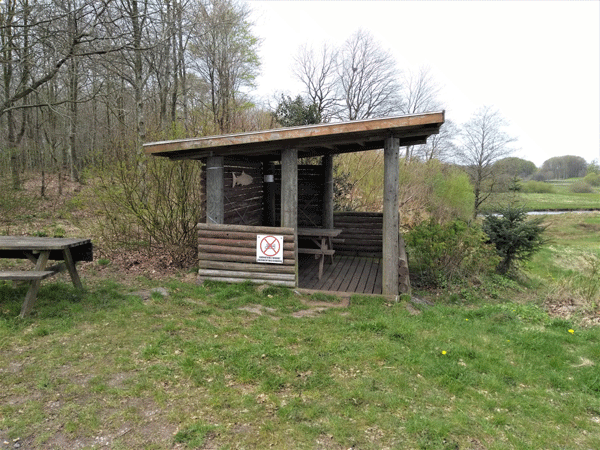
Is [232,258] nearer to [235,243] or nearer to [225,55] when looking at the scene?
[235,243]

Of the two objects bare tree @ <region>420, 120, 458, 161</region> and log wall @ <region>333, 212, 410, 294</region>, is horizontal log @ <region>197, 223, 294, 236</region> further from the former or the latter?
bare tree @ <region>420, 120, 458, 161</region>

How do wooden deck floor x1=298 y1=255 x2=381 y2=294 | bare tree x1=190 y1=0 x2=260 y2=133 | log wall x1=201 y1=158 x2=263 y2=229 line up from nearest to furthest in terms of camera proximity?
wooden deck floor x1=298 y1=255 x2=381 y2=294, log wall x1=201 y1=158 x2=263 y2=229, bare tree x1=190 y1=0 x2=260 y2=133

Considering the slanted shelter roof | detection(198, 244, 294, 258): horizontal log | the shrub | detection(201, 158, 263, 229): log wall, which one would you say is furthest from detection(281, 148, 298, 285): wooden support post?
the shrub

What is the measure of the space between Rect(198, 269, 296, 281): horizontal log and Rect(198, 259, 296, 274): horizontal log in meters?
0.05

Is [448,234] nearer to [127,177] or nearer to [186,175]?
[186,175]

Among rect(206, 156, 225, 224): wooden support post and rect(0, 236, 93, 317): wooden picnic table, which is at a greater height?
rect(206, 156, 225, 224): wooden support post

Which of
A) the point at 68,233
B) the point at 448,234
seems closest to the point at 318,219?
the point at 448,234

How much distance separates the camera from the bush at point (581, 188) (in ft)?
188

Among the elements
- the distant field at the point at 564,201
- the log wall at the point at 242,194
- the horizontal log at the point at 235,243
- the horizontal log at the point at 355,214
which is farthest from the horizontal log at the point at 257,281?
the distant field at the point at 564,201

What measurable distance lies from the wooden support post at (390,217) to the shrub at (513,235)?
4961 mm

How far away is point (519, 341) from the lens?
16.1 ft

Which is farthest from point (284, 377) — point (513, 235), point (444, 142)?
point (444, 142)

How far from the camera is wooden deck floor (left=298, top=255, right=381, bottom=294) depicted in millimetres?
7258

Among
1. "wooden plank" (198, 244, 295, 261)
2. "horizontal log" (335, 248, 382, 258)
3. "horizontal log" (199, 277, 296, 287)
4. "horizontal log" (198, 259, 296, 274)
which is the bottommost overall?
"horizontal log" (199, 277, 296, 287)
